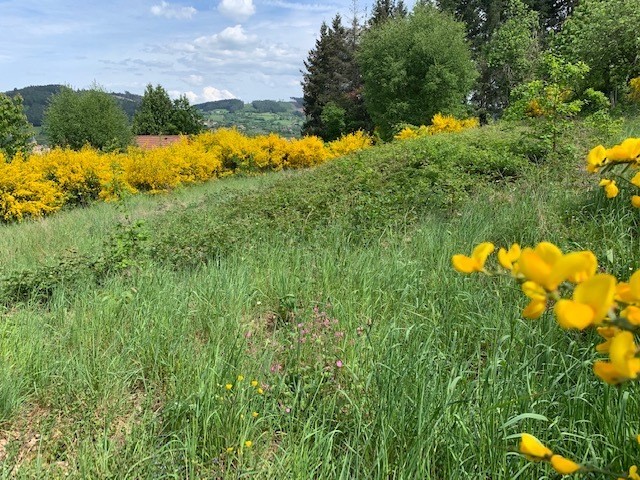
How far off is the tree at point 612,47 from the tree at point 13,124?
2527 cm

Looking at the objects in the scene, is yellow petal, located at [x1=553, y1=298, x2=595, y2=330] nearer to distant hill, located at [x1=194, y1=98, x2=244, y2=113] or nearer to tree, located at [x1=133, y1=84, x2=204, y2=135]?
tree, located at [x1=133, y1=84, x2=204, y2=135]

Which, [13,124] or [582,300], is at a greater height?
[13,124]

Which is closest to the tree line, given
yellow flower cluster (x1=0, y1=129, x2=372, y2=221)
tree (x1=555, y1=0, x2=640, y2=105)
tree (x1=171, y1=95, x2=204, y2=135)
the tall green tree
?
tree (x1=555, y1=0, x2=640, y2=105)

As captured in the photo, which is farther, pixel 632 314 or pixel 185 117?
pixel 185 117

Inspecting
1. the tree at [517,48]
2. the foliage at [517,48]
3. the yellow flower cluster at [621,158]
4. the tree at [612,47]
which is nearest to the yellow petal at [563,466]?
the yellow flower cluster at [621,158]

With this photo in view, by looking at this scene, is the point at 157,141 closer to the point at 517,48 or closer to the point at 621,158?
the point at 517,48

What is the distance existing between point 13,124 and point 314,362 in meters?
30.6

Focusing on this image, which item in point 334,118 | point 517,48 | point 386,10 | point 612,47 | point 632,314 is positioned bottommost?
point 632,314

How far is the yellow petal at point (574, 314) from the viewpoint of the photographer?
14.3 inches

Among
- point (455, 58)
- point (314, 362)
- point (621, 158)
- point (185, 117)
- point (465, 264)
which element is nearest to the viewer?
point (465, 264)

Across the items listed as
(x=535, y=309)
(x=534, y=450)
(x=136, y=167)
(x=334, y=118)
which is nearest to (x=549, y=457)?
(x=534, y=450)

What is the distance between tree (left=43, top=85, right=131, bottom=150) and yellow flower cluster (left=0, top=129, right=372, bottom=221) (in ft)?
52.5

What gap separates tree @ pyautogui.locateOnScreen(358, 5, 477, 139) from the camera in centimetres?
1773

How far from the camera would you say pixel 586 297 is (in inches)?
15.3
